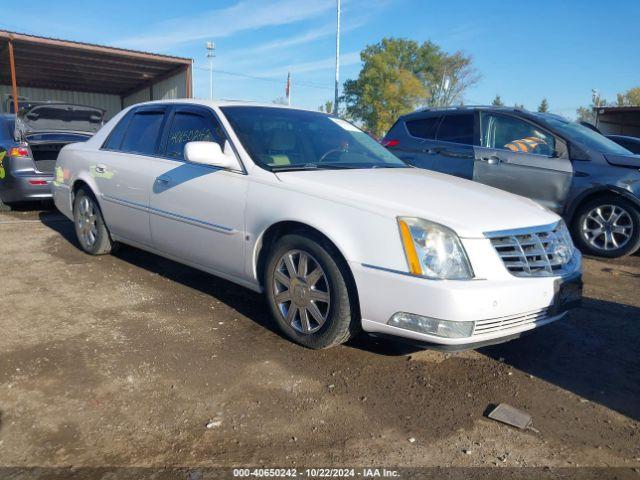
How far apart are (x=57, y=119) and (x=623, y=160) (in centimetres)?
785

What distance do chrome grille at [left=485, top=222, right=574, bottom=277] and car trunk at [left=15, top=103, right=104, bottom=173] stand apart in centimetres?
637

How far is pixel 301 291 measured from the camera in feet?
10.9

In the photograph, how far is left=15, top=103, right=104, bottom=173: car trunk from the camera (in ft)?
23.9

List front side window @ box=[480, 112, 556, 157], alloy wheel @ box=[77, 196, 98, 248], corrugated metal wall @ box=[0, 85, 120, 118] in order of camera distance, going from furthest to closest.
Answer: corrugated metal wall @ box=[0, 85, 120, 118]
front side window @ box=[480, 112, 556, 157]
alloy wheel @ box=[77, 196, 98, 248]

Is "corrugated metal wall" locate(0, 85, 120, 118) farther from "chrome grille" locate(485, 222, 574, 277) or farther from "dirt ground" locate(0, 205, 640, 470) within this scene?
"chrome grille" locate(485, 222, 574, 277)

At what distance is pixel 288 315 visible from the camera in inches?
135

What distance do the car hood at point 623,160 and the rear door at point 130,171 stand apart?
479cm

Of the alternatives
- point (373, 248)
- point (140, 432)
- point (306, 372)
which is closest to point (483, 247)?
point (373, 248)

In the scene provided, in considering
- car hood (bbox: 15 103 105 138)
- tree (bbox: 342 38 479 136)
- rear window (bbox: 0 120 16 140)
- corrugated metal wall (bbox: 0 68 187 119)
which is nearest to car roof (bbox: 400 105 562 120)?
car hood (bbox: 15 103 105 138)

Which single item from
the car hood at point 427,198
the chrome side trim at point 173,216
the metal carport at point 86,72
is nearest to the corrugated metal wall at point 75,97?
the metal carport at point 86,72

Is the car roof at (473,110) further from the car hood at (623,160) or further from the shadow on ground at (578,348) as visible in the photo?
the shadow on ground at (578,348)

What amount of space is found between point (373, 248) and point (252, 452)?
3.94 feet

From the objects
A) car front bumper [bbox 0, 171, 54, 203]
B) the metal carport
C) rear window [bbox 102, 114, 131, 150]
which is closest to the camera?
rear window [bbox 102, 114, 131, 150]

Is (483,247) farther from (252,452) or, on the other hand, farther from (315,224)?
(252,452)
